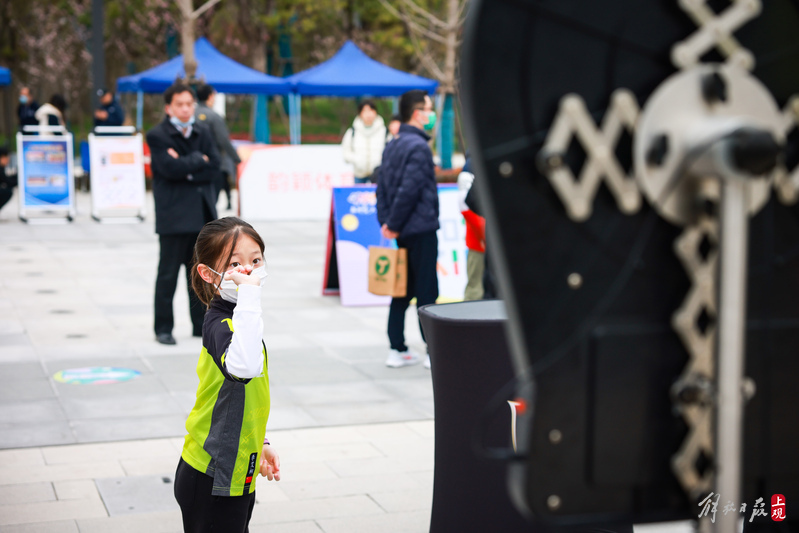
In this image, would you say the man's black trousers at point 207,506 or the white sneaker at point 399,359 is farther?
the white sneaker at point 399,359

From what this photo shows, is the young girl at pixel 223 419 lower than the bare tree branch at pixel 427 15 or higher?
lower

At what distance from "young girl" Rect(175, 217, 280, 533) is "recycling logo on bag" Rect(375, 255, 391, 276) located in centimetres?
401

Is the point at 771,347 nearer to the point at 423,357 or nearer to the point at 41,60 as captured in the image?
the point at 423,357

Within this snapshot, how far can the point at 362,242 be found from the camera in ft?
31.0

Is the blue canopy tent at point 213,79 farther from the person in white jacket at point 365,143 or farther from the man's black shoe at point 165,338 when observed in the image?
the man's black shoe at point 165,338

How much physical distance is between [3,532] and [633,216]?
3466 millimetres

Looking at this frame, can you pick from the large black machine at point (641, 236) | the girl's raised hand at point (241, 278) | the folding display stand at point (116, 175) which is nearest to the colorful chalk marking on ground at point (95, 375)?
the girl's raised hand at point (241, 278)

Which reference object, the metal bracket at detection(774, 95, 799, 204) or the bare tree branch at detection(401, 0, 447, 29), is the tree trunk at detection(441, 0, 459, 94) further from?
the metal bracket at detection(774, 95, 799, 204)

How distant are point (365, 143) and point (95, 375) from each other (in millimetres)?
7710

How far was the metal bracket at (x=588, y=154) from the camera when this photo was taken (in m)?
1.31

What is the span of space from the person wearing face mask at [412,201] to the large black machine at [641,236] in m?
5.48

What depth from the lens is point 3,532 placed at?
157 inches

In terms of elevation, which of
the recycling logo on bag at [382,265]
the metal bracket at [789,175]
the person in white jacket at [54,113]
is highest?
the person in white jacket at [54,113]

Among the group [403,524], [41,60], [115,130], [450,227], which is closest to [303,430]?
[403,524]
